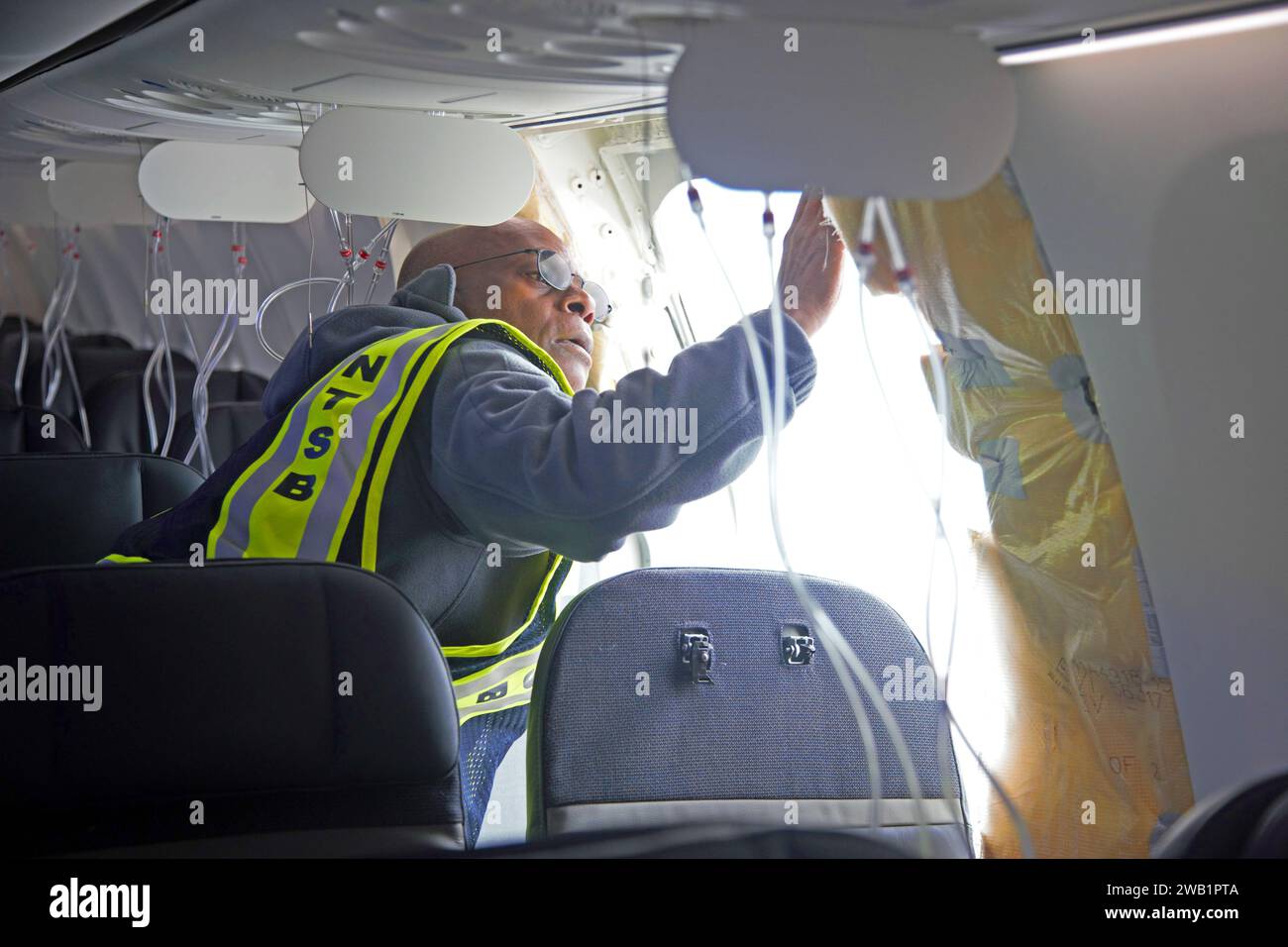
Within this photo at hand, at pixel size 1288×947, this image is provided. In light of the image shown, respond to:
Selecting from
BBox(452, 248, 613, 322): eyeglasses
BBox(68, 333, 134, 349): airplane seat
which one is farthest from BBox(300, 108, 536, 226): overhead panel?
BBox(68, 333, 134, 349): airplane seat

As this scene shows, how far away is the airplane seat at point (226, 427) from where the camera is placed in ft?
12.8

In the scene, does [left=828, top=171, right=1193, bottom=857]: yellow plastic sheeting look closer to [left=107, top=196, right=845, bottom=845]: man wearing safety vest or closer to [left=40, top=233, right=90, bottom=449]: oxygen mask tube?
[left=107, top=196, right=845, bottom=845]: man wearing safety vest

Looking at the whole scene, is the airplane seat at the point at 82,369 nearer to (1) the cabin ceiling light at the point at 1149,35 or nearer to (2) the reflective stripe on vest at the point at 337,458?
(2) the reflective stripe on vest at the point at 337,458

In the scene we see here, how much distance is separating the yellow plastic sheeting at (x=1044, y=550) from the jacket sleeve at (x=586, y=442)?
30 cm

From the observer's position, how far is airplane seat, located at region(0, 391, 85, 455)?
385 centimetres

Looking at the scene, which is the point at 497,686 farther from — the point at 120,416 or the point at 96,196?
the point at 96,196

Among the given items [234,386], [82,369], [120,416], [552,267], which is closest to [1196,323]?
[552,267]

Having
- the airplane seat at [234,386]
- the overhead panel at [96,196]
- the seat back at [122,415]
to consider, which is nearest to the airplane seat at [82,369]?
the airplane seat at [234,386]

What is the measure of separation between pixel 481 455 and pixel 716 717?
61cm

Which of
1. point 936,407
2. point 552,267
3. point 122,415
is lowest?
point 936,407

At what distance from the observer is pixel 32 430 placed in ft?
12.8

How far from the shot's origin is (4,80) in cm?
345

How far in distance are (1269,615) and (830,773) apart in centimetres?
64
